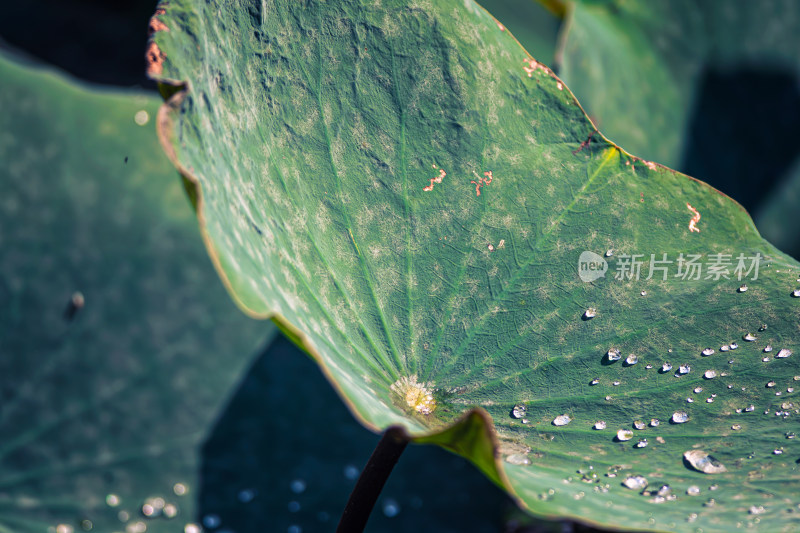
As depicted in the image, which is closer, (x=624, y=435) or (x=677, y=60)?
(x=624, y=435)

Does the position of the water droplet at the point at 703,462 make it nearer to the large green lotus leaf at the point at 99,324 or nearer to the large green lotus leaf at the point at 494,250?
the large green lotus leaf at the point at 494,250

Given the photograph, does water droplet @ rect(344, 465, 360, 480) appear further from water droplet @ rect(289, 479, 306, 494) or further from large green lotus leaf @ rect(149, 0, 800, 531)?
large green lotus leaf @ rect(149, 0, 800, 531)

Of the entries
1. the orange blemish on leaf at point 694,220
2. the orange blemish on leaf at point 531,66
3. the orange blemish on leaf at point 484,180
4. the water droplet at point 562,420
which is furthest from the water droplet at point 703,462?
the orange blemish on leaf at point 531,66

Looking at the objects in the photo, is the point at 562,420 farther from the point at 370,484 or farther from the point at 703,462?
the point at 370,484

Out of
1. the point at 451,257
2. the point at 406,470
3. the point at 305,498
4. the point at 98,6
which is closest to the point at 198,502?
the point at 305,498

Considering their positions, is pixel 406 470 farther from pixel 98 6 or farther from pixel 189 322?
pixel 98 6

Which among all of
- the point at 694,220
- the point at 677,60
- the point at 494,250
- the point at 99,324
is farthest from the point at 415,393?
the point at 677,60
